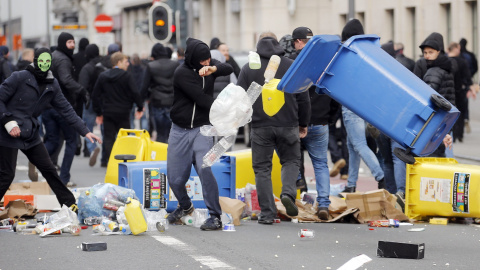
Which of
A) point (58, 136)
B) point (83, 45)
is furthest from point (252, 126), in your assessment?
point (83, 45)

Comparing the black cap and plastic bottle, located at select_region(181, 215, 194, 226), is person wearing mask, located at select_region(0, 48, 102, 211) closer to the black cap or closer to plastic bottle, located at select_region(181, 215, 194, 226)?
plastic bottle, located at select_region(181, 215, 194, 226)

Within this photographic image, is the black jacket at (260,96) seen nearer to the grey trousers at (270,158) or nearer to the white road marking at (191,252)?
the grey trousers at (270,158)

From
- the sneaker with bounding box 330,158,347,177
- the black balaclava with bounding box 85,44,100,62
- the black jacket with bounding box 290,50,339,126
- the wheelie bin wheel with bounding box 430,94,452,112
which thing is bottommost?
the sneaker with bounding box 330,158,347,177

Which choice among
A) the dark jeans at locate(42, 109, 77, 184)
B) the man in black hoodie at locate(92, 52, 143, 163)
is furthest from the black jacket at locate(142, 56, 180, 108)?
the dark jeans at locate(42, 109, 77, 184)

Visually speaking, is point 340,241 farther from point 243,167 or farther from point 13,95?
point 13,95

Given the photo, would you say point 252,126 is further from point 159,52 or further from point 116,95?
point 159,52

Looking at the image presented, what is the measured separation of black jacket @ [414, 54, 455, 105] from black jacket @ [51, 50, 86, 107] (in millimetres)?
5110

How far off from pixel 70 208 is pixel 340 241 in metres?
2.69

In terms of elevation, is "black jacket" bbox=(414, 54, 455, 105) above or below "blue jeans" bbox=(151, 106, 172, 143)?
above

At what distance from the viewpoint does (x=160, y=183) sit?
11.9 meters

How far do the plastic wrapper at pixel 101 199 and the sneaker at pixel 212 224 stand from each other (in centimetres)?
82

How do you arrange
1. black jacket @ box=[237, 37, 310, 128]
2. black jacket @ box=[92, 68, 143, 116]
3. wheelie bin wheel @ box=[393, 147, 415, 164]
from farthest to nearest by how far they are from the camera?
1. black jacket @ box=[92, 68, 143, 116]
2. black jacket @ box=[237, 37, 310, 128]
3. wheelie bin wheel @ box=[393, 147, 415, 164]

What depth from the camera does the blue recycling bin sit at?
1187 cm

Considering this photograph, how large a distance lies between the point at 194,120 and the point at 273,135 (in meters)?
0.80
